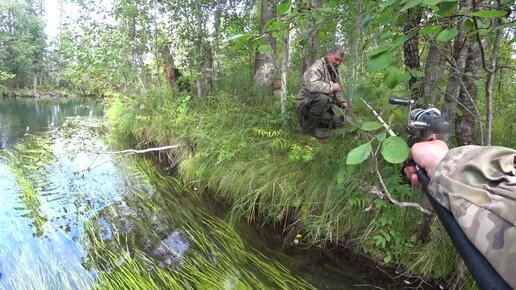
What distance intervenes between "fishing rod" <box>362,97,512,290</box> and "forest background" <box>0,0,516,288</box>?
0.52 feet

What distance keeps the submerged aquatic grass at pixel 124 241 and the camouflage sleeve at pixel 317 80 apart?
7.08 ft

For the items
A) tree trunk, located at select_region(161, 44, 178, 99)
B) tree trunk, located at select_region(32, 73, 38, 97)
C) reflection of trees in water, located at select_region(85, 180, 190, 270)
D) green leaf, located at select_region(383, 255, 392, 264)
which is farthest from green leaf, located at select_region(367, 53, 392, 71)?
tree trunk, located at select_region(32, 73, 38, 97)

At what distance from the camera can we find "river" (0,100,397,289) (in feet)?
9.81

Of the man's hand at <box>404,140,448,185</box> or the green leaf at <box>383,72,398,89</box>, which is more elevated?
the green leaf at <box>383,72,398,89</box>

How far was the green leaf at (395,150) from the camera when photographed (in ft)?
2.99

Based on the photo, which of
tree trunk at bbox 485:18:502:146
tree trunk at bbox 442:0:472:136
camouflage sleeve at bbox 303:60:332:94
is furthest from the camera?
camouflage sleeve at bbox 303:60:332:94

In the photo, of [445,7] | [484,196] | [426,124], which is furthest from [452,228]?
[445,7]

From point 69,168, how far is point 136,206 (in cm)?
240

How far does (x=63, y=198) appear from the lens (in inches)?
188

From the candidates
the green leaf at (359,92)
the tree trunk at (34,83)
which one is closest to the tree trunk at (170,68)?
the green leaf at (359,92)

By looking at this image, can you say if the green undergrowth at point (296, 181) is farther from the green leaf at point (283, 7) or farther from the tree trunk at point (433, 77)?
the green leaf at point (283, 7)

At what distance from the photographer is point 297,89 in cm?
605

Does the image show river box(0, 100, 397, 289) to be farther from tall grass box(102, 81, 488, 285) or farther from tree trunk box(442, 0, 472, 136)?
tree trunk box(442, 0, 472, 136)

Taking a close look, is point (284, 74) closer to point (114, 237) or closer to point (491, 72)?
point (114, 237)
